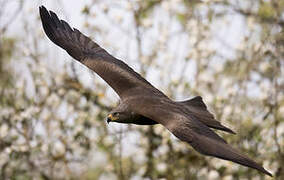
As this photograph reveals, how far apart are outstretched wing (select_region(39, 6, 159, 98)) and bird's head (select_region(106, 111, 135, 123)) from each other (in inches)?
12.8

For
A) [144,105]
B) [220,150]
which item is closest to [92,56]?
[144,105]

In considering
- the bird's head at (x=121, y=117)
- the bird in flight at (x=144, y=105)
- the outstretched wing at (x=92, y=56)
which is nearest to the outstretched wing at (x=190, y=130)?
the bird in flight at (x=144, y=105)

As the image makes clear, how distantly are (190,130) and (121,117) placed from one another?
1098mm

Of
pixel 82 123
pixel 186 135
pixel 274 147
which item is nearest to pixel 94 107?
pixel 82 123

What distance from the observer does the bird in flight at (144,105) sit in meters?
6.08

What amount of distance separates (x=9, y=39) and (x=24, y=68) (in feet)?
4.40

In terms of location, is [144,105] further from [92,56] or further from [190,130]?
[92,56]

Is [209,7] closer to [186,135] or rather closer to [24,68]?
[24,68]

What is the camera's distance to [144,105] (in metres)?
6.99

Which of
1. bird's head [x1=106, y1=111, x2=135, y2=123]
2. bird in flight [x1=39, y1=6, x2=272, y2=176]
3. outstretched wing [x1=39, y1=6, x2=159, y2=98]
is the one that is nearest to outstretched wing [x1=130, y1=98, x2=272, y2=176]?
bird in flight [x1=39, y1=6, x2=272, y2=176]

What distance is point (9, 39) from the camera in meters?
11.7

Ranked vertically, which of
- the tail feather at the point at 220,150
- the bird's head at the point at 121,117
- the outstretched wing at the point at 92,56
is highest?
the outstretched wing at the point at 92,56

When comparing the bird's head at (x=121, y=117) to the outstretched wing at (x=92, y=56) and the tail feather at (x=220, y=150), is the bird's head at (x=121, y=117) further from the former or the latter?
the tail feather at (x=220, y=150)

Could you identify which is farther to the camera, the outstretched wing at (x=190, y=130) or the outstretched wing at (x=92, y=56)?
the outstretched wing at (x=92, y=56)
